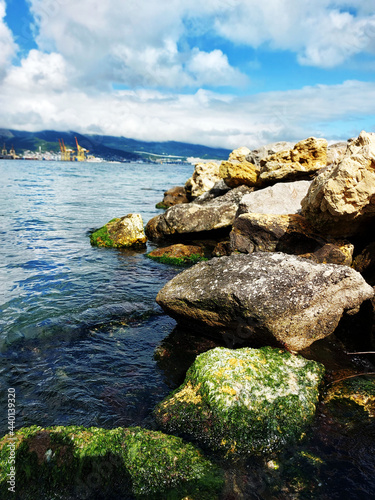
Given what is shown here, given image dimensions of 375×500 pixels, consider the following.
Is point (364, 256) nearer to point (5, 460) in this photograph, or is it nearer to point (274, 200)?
point (274, 200)

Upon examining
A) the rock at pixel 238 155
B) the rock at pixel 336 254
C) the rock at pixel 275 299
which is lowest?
the rock at pixel 275 299

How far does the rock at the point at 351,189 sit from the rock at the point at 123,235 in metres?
11.1

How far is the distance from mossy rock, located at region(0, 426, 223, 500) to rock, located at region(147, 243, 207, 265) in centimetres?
1065

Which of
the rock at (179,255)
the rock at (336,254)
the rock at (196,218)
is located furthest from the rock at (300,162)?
the rock at (336,254)

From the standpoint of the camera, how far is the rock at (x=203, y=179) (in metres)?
32.2

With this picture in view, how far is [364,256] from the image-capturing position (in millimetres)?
9766

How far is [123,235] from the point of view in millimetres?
18078

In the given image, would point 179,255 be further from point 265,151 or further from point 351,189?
point 265,151

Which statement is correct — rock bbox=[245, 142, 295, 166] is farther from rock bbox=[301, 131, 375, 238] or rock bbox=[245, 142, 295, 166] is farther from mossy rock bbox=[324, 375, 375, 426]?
mossy rock bbox=[324, 375, 375, 426]

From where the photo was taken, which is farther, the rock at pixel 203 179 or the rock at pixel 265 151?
the rock at pixel 203 179

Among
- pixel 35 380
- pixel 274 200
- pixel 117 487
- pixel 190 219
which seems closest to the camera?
pixel 117 487

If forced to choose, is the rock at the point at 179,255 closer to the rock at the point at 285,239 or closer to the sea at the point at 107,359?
the sea at the point at 107,359

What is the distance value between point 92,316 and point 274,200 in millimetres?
8365

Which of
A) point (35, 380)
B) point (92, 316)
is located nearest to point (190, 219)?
point (92, 316)
